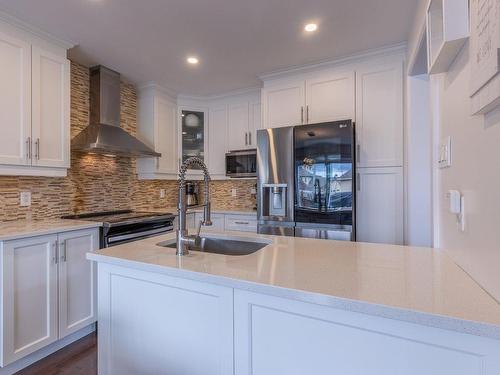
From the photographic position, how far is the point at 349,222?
2406mm

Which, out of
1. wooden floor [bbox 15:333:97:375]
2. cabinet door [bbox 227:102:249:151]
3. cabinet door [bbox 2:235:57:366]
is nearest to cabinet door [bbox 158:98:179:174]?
cabinet door [bbox 227:102:249:151]

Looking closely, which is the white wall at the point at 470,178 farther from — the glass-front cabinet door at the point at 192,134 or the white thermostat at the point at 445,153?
the glass-front cabinet door at the point at 192,134

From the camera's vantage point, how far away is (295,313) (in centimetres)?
84

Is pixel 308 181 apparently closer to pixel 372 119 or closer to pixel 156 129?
pixel 372 119

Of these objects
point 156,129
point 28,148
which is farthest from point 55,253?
point 156,129

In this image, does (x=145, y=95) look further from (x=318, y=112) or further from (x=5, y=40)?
A: (x=318, y=112)

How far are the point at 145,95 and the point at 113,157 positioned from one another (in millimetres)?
888

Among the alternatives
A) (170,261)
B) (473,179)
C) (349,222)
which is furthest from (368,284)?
(349,222)

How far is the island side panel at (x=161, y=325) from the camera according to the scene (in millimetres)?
968

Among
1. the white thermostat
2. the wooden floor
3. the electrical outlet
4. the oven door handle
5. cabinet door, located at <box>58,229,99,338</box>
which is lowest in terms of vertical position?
the wooden floor

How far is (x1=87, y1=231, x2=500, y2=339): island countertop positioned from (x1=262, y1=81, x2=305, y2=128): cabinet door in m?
1.92

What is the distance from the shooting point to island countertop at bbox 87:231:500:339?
663 millimetres

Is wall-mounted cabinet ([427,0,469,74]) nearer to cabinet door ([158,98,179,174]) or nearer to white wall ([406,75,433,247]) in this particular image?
white wall ([406,75,433,247])

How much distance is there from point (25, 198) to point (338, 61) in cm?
314
